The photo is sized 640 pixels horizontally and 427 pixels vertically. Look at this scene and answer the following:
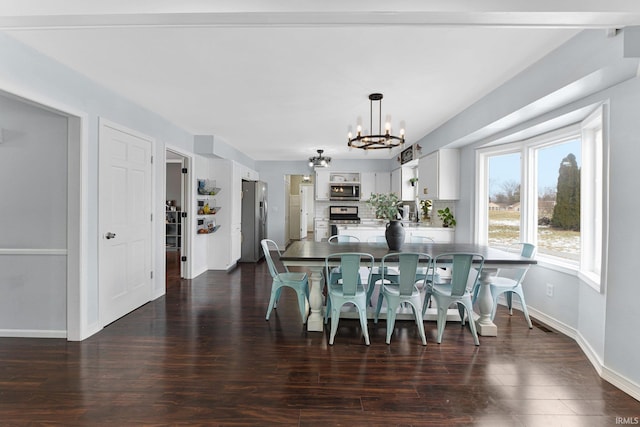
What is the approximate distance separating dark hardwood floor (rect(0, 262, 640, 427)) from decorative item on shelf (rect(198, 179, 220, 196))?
2.64 metres

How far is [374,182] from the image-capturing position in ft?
25.9

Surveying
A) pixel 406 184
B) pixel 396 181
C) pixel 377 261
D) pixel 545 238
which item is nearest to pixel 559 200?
pixel 545 238

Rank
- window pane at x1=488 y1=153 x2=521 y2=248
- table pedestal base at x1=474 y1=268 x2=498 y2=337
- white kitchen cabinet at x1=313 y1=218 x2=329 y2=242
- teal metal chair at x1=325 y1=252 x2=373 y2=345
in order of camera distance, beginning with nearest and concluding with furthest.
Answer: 1. teal metal chair at x1=325 y1=252 x2=373 y2=345
2. table pedestal base at x1=474 y1=268 x2=498 y2=337
3. window pane at x1=488 y1=153 x2=521 y2=248
4. white kitchen cabinet at x1=313 y1=218 x2=329 y2=242

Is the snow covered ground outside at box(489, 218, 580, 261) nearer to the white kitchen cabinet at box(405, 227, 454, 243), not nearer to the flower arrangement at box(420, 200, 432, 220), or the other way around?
the white kitchen cabinet at box(405, 227, 454, 243)

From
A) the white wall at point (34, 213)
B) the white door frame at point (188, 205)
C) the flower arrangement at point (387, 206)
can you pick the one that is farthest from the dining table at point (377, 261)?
the white door frame at point (188, 205)

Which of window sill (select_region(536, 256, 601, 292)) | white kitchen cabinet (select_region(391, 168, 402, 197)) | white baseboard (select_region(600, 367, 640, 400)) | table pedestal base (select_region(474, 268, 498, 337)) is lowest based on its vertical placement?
white baseboard (select_region(600, 367, 640, 400))

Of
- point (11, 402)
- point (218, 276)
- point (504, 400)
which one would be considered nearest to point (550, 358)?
point (504, 400)

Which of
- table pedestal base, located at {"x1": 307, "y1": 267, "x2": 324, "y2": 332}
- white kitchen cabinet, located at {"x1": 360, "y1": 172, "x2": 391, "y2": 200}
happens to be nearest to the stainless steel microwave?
white kitchen cabinet, located at {"x1": 360, "y1": 172, "x2": 391, "y2": 200}

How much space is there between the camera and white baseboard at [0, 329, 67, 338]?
2.97 meters

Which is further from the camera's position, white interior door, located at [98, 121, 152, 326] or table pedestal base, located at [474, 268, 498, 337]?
white interior door, located at [98, 121, 152, 326]

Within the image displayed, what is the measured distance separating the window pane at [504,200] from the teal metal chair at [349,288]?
7.45 ft

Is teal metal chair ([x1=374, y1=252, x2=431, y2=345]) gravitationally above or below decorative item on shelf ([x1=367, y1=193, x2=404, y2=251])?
below

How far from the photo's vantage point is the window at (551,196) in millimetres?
2967

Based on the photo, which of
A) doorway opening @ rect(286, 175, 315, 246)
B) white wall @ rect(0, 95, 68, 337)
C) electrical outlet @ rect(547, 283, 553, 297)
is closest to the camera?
white wall @ rect(0, 95, 68, 337)
